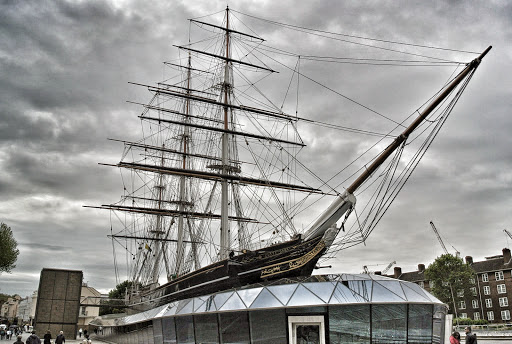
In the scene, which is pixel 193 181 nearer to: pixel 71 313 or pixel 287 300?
pixel 71 313

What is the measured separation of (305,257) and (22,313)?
171639 mm

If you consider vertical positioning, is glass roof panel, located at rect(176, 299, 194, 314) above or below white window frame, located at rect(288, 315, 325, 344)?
above

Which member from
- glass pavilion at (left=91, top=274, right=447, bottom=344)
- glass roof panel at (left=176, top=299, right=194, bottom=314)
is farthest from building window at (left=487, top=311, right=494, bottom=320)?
glass roof panel at (left=176, top=299, right=194, bottom=314)

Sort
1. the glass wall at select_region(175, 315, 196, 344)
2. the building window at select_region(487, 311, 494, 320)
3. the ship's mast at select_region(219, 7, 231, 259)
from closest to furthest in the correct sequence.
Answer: the glass wall at select_region(175, 315, 196, 344) < the ship's mast at select_region(219, 7, 231, 259) < the building window at select_region(487, 311, 494, 320)

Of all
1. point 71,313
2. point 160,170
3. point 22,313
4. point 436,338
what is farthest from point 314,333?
point 22,313

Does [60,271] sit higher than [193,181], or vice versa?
[193,181]

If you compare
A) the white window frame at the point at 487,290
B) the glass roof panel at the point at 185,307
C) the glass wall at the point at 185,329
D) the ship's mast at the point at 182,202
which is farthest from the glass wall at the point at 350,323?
the white window frame at the point at 487,290

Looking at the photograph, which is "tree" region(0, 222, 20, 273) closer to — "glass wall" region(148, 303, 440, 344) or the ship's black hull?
the ship's black hull

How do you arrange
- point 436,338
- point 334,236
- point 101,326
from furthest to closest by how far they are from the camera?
point 101,326, point 334,236, point 436,338

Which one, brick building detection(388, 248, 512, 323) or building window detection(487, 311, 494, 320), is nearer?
brick building detection(388, 248, 512, 323)

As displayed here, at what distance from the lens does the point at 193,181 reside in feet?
160

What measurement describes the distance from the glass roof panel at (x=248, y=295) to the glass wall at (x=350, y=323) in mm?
3237

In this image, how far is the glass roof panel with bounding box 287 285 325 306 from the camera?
15699 mm

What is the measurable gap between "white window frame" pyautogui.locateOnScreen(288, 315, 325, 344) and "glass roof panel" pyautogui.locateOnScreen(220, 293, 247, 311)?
195cm
